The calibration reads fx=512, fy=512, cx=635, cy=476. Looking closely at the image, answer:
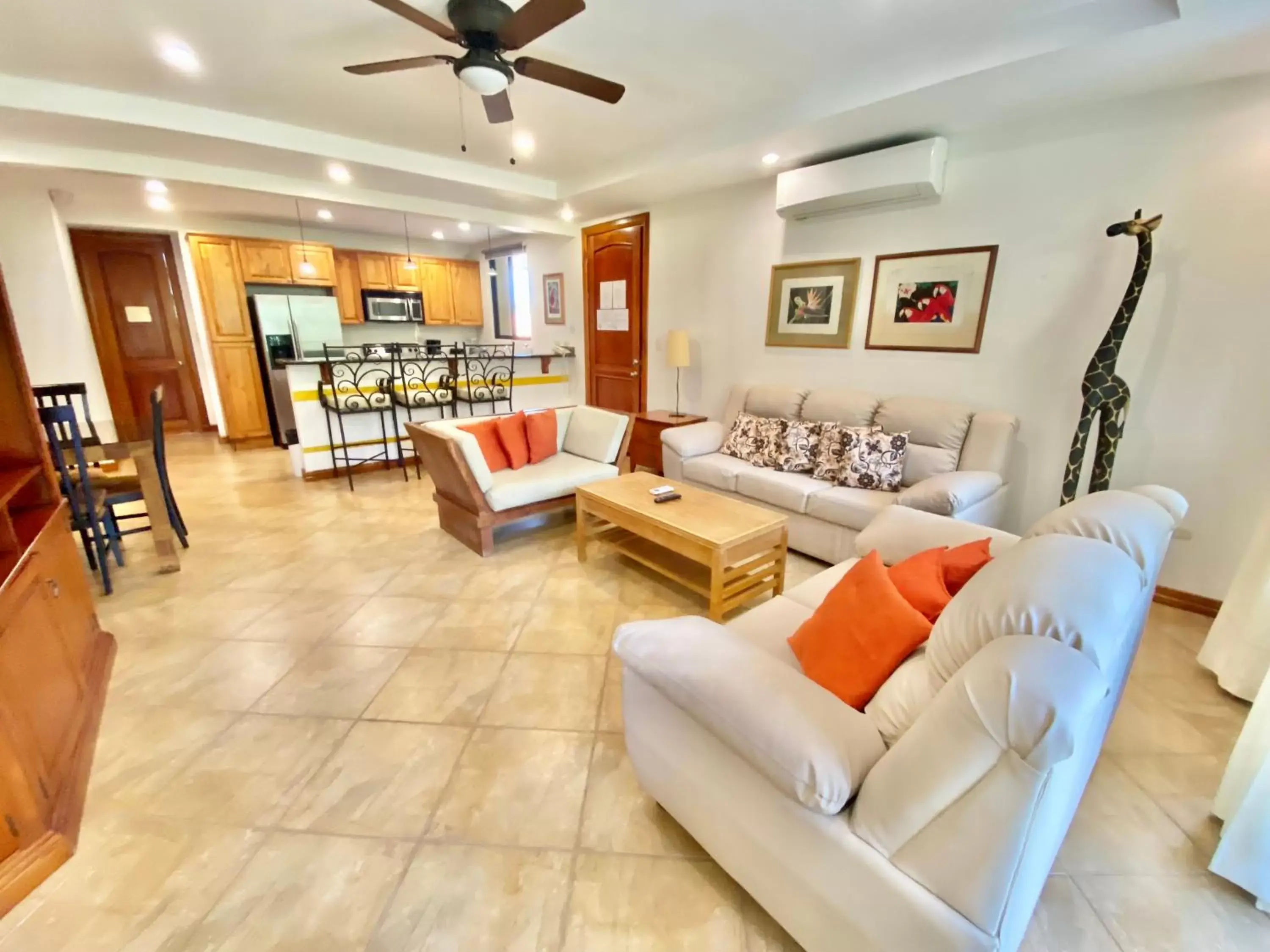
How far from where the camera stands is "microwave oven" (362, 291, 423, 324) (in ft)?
21.9

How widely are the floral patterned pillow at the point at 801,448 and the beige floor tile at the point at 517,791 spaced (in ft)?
7.19

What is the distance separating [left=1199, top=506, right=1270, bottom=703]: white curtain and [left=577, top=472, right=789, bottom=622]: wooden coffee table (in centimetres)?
164

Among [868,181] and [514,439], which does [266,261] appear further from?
[868,181]

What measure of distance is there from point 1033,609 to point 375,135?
4323 millimetres

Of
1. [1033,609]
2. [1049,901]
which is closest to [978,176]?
[1033,609]

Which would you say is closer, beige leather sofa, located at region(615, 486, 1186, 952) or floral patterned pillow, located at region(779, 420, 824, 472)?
beige leather sofa, located at region(615, 486, 1186, 952)

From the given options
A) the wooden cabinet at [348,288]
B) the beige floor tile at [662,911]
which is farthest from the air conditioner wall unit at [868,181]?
the wooden cabinet at [348,288]

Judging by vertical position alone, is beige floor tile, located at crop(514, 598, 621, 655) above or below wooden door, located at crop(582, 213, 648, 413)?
below

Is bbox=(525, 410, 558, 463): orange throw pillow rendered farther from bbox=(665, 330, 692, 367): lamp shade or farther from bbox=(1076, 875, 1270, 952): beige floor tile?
bbox=(1076, 875, 1270, 952): beige floor tile

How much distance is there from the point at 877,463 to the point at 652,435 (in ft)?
6.48

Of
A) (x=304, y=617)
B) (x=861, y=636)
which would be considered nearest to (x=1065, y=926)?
(x=861, y=636)

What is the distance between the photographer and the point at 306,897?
49.8 inches

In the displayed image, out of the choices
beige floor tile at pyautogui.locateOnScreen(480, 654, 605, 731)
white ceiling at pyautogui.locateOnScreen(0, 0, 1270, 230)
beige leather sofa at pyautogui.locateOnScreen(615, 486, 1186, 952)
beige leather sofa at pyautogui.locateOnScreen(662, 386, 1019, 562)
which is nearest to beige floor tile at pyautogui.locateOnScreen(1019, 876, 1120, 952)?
beige leather sofa at pyautogui.locateOnScreen(615, 486, 1186, 952)

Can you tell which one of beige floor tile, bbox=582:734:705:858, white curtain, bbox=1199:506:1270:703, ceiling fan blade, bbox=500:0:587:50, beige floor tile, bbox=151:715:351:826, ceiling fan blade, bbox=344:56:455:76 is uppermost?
ceiling fan blade, bbox=500:0:587:50
